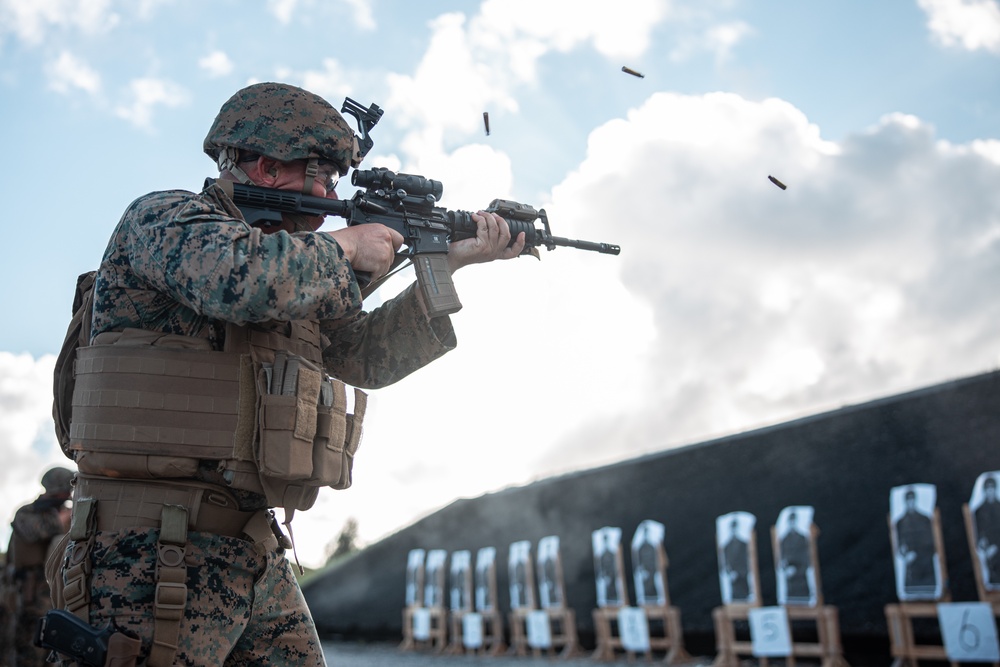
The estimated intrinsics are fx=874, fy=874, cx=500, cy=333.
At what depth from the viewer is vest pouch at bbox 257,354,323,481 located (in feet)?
6.72

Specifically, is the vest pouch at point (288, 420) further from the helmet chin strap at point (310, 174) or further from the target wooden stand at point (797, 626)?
the target wooden stand at point (797, 626)

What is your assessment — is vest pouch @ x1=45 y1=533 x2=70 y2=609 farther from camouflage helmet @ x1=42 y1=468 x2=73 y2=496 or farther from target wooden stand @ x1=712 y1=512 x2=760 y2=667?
target wooden stand @ x1=712 y1=512 x2=760 y2=667

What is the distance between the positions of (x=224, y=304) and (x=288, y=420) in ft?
1.12

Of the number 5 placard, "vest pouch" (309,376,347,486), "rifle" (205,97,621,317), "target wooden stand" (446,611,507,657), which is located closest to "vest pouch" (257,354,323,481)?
"vest pouch" (309,376,347,486)

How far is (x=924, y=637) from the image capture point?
7543 mm

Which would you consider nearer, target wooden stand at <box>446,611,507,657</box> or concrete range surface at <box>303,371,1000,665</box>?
concrete range surface at <box>303,371,1000,665</box>

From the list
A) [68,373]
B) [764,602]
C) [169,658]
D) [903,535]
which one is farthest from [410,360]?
[764,602]

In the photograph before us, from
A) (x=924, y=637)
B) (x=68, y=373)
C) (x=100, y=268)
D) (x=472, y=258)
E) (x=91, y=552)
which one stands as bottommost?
(x=924, y=637)

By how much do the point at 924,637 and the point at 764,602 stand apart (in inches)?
71.6

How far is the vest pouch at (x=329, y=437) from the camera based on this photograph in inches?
86.0

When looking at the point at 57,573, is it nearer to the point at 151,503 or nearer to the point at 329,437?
the point at 151,503

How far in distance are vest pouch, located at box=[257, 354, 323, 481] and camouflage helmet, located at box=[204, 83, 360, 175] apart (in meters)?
0.58

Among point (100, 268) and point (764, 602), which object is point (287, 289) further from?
point (764, 602)

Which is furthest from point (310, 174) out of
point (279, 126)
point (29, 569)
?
point (29, 569)
